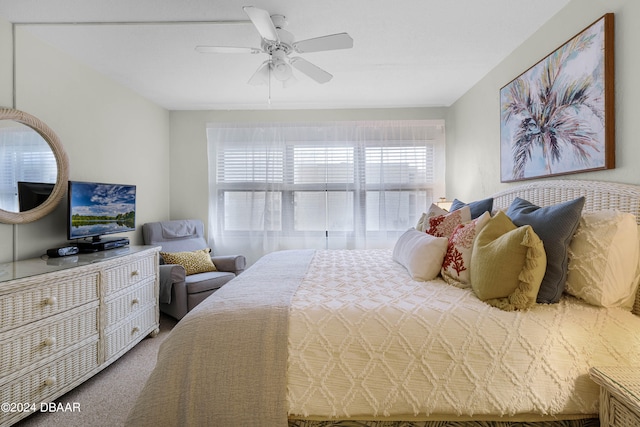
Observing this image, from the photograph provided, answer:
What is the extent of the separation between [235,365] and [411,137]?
11.6 feet

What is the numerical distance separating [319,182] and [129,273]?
7.90 ft

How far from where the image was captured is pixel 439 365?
1152 millimetres

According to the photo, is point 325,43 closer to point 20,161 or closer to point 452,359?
point 452,359

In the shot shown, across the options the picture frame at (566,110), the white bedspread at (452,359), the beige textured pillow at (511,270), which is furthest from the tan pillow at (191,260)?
the picture frame at (566,110)

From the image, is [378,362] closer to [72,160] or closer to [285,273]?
[285,273]

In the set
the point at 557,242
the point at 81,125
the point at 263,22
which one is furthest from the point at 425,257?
the point at 81,125

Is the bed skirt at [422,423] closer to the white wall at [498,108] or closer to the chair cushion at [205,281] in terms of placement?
the white wall at [498,108]

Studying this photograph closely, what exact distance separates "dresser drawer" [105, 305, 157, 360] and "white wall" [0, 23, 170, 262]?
84 centimetres

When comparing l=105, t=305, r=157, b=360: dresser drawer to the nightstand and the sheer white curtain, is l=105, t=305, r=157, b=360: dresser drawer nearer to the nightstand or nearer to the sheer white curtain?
the sheer white curtain

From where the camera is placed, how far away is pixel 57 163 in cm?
235

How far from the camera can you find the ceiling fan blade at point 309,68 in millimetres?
2129

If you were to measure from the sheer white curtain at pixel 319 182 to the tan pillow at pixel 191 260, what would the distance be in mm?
633

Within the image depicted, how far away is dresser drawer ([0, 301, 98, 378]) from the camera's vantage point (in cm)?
154

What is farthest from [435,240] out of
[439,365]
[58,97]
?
[58,97]
